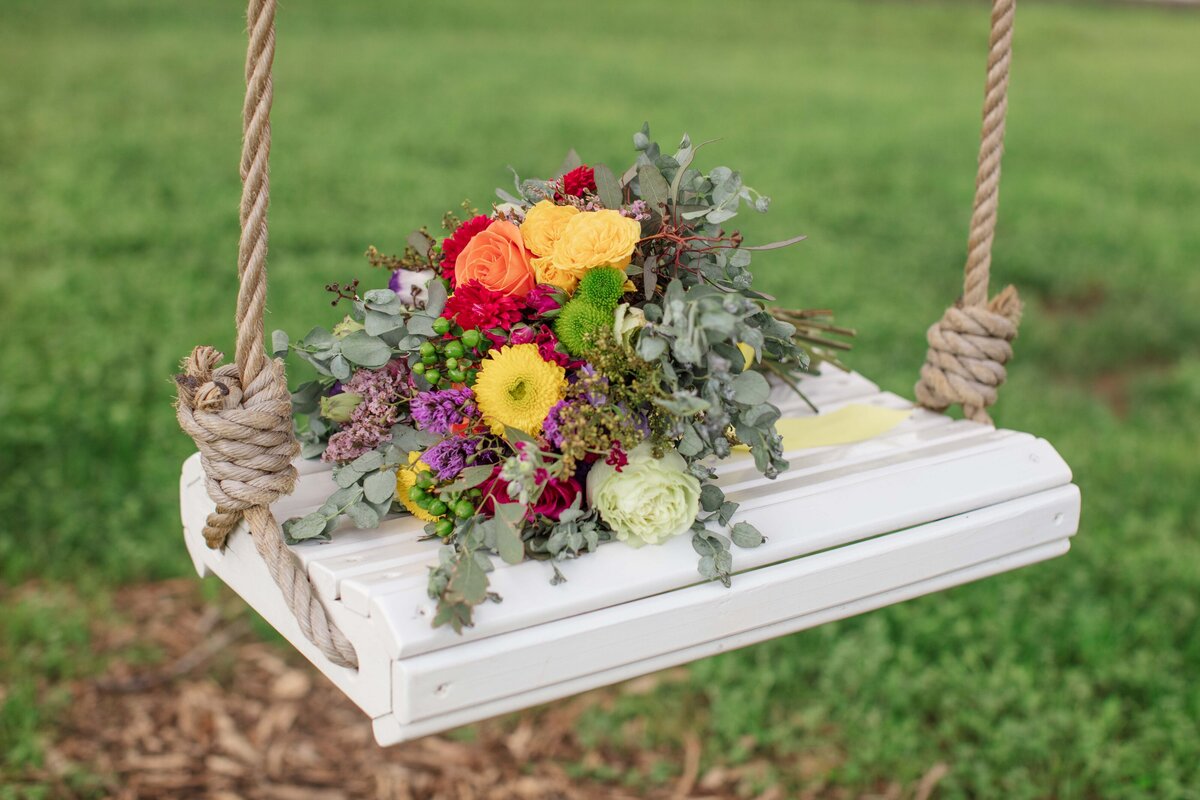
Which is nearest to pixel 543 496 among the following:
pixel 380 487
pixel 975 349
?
pixel 380 487

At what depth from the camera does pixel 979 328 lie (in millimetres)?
1696

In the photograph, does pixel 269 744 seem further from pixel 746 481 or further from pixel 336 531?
pixel 746 481

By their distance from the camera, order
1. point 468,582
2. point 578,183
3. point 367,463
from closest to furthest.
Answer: point 468,582
point 367,463
point 578,183

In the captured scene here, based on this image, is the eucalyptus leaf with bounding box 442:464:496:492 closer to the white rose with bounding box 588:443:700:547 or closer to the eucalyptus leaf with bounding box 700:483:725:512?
the white rose with bounding box 588:443:700:547

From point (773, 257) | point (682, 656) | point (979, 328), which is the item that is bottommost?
point (773, 257)

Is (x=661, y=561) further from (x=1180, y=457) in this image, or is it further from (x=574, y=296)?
(x=1180, y=457)

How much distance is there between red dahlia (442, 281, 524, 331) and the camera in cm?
133

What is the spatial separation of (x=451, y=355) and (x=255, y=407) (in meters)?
0.24

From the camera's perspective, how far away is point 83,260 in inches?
169

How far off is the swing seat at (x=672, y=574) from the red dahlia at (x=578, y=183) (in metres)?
0.42

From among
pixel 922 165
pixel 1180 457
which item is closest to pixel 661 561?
pixel 1180 457

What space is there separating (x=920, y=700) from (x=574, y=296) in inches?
63.3

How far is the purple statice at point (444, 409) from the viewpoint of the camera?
1.32 m

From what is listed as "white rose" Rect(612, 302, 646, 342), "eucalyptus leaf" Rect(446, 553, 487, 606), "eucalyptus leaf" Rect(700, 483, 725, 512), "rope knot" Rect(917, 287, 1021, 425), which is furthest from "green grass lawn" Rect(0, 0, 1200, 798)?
"rope knot" Rect(917, 287, 1021, 425)
